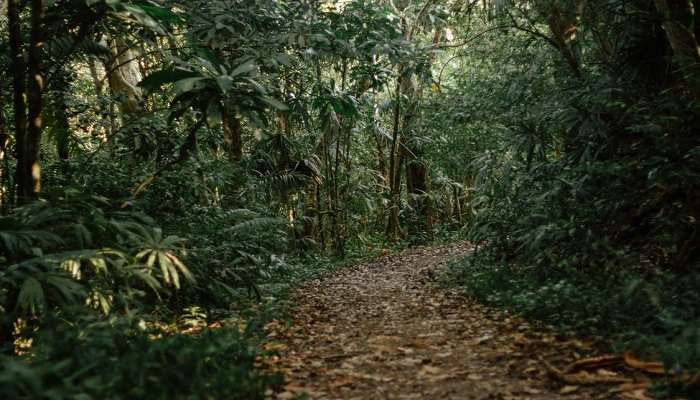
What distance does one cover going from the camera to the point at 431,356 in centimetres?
451

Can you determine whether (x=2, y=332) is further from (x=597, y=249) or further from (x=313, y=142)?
(x=313, y=142)

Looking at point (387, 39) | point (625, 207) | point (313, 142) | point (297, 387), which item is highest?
point (387, 39)

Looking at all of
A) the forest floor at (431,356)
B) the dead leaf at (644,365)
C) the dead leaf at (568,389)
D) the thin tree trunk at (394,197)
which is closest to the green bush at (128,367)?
the forest floor at (431,356)

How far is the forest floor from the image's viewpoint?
3.60m

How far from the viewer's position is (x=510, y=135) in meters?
7.97

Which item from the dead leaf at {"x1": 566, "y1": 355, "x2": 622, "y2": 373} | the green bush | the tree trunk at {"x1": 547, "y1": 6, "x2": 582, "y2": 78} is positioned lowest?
the dead leaf at {"x1": 566, "y1": 355, "x2": 622, "y2": 373}

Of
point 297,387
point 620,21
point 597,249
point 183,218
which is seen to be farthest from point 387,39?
point 297,387

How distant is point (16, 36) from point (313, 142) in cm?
856

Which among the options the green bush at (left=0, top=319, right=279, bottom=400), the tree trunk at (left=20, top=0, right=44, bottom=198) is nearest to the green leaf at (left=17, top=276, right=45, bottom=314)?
the green bush at (left=0, top=319, right=279, bottom=400)

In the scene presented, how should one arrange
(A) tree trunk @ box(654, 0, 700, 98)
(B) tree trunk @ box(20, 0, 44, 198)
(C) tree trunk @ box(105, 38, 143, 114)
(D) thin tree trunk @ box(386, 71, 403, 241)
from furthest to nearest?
(D) thin tree trunk @ box(386, 71, 403, 241) → (C) tree trunk @ box(105, 38, 143, 114) → (A) tree trunk @ box(654, 0, 700, 98) → (B) tree trunk @ box(20, 0, 44, 198)

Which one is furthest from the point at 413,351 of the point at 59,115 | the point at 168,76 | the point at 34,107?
the point at 59,115

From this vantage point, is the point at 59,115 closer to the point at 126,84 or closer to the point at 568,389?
the point at 126,84

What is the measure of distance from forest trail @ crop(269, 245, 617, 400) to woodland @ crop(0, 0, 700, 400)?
0.12ft

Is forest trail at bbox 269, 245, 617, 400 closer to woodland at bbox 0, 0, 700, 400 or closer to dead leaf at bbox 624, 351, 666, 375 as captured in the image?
woodland at bbox 0, 0, 700, 400
